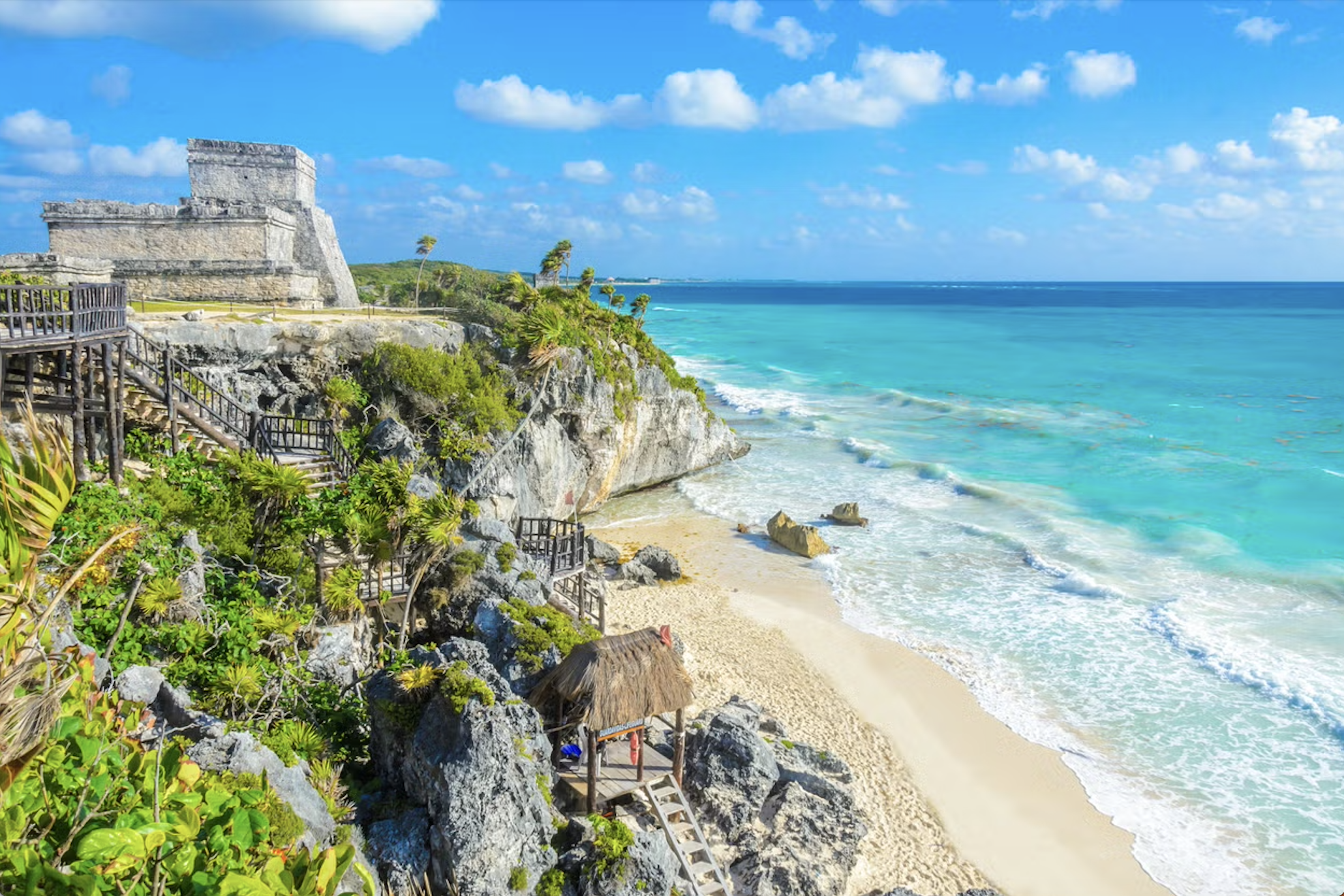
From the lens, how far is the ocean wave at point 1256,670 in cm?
1709

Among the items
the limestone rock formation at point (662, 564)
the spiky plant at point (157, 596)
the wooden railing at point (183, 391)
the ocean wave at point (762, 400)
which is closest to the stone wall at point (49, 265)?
the wooden railing at point (183, 391)

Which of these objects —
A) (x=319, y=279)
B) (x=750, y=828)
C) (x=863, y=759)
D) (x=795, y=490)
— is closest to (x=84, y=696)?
(x=750, y=828)

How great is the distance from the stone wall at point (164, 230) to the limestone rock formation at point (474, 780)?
20.8 m

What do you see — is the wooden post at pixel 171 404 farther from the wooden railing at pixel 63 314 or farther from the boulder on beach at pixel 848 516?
the boulder on beach at pixel 848 516

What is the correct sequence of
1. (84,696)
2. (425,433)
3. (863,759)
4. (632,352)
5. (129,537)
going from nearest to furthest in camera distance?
(84,696) → (129,537) → (863,759) → (425,433) → (632,352)

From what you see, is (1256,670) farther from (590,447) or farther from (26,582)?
(26,582)

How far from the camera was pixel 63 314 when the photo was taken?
12.6 meters

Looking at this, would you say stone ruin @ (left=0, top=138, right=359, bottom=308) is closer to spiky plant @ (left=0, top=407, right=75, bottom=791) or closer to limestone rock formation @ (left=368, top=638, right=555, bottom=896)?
limestone rock formation @ (left=368, top=638, right=555, bottom=896)

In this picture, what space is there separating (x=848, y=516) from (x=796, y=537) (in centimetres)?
323

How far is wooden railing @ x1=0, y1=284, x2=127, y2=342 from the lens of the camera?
39.0 feet

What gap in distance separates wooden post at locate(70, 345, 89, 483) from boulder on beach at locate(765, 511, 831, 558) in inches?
703

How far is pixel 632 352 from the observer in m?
31.8

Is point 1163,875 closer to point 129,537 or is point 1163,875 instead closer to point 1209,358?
point 129,537

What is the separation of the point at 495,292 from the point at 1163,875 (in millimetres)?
26030
